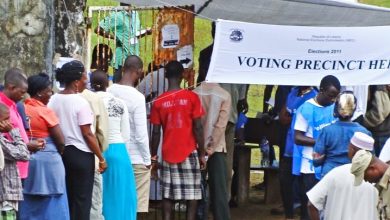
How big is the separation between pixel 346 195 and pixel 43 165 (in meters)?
2.74

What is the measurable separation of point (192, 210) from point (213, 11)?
2130mm

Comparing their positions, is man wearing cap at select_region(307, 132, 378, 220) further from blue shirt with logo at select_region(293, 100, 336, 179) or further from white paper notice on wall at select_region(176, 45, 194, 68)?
white paper notice on wall at select_region(176, 45, 194, 68)

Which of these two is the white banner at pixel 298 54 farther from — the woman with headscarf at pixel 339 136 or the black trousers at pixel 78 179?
the black trousers at pixel 78 179

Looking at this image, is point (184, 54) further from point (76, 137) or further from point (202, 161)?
point (76, 137)

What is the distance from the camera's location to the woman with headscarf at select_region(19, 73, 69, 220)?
873 cm

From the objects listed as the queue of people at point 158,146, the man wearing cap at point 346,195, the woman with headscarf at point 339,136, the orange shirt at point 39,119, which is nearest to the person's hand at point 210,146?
the queue of people at point 158,146

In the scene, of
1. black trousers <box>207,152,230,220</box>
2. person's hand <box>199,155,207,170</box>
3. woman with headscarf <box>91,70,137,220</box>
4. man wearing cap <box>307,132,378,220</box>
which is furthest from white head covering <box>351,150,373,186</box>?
black trousers <box>207,152,230,220</box>

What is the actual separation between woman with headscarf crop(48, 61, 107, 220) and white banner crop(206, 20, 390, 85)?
4.20 feet

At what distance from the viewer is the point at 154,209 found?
1191 cm

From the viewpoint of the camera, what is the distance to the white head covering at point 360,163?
6.92 m

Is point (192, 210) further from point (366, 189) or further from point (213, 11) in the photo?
point (366, 189)

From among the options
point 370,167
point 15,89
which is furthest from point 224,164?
point 370,167

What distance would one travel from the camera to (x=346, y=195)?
734 cm

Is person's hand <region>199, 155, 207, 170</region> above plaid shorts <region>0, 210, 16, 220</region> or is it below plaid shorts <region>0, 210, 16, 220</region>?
below
